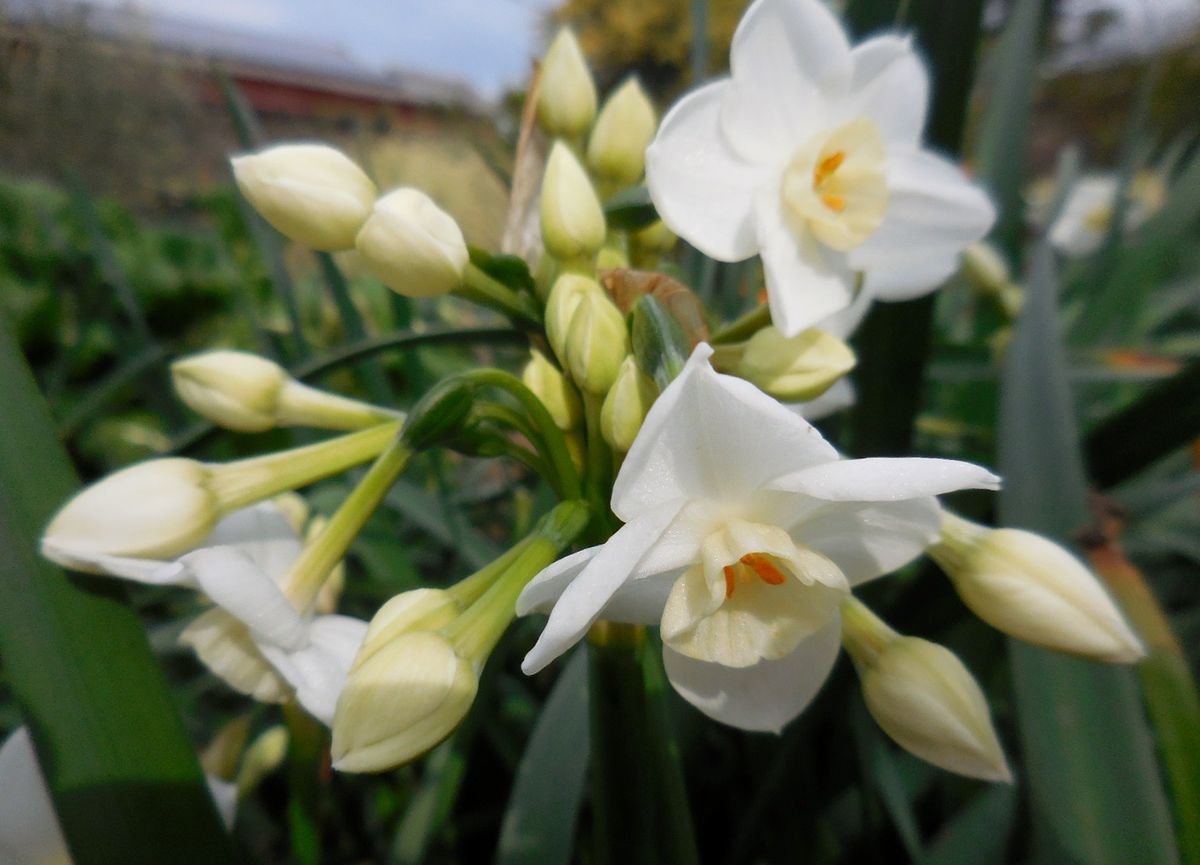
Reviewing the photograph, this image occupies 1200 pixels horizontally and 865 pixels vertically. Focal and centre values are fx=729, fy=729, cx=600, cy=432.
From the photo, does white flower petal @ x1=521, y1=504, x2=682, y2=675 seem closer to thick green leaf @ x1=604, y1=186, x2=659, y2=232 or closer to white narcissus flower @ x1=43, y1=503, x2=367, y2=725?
white narcissus flower @ x1=43, y1=503, x2=367, y2=725

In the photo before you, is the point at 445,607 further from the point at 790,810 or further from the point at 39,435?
the point at 790,810

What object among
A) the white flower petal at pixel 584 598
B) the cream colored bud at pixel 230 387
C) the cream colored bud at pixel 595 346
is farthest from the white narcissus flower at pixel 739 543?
the cream colored bud at pixel 230 387

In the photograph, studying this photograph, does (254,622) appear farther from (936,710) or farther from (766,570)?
(936,710)

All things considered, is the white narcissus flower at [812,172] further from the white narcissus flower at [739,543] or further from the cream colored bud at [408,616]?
the cream colored bud at [408,616]

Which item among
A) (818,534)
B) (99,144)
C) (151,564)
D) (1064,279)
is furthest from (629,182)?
(99,144)

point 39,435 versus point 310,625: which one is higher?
point 39,435
